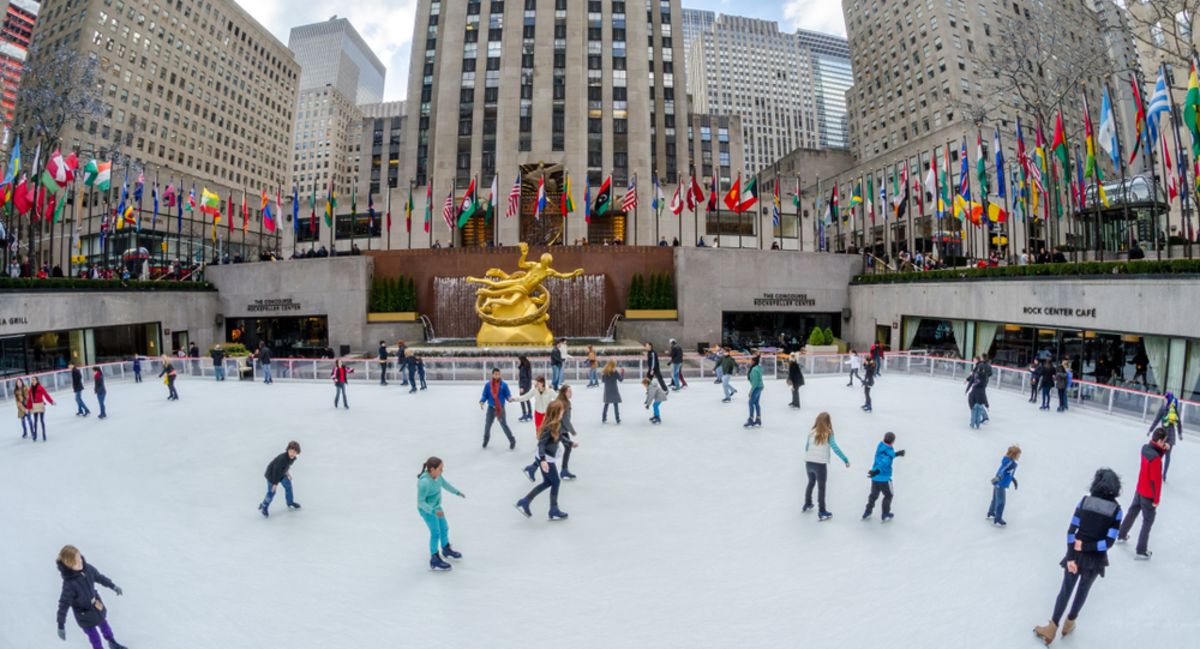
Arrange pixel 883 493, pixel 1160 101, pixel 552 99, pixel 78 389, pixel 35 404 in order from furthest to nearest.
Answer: pixel 552 99 → pixel 1160 101 → pixel 78 389 → pixel 35 404 → pixel 883 493

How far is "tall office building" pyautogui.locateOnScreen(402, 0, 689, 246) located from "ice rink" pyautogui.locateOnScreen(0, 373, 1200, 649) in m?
35.7

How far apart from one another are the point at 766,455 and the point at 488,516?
5.13m

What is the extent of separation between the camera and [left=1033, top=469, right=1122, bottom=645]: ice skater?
15.7 ft

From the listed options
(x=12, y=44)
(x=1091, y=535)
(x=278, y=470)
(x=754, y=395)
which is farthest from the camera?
(x=12, y=44)

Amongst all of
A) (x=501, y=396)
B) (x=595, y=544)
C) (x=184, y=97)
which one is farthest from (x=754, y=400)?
(x=184, y=97)

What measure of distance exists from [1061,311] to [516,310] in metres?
19.7

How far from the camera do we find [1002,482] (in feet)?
24.2

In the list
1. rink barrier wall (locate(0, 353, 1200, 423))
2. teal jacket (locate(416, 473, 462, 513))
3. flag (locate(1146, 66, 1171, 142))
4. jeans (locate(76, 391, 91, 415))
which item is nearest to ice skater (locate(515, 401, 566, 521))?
teal jacket (locate(416, 473, 462, 513))

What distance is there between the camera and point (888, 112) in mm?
74562

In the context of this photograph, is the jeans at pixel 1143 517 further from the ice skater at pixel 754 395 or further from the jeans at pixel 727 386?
the jeans at pixel 727 386

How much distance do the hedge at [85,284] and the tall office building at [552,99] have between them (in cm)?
1900

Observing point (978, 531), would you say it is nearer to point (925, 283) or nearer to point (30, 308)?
point (925, 283)

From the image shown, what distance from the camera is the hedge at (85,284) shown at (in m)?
22.5

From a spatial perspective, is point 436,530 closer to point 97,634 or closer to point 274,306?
point 97,634
